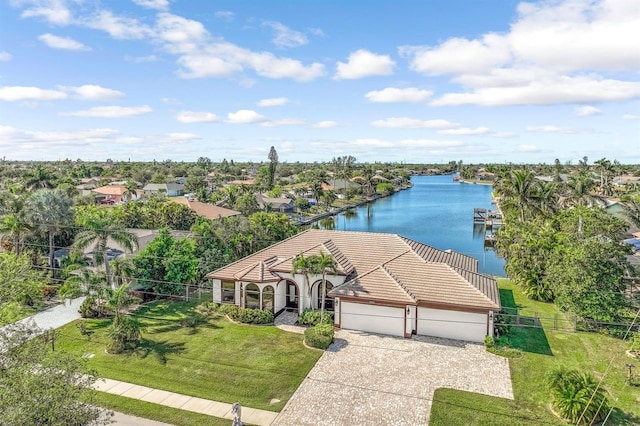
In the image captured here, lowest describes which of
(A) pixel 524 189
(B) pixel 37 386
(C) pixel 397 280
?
(C) pixel 397 280

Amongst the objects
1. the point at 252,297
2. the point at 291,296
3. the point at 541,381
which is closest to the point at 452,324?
the point at 541,381

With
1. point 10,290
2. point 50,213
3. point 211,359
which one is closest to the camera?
point 10,290

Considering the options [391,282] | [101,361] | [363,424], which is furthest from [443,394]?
[101,361]

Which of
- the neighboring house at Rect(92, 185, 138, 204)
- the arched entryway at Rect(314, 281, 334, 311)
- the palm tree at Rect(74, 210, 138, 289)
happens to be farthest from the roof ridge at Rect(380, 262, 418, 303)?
the neighboring house at Rect(92, 185, 138, 204)

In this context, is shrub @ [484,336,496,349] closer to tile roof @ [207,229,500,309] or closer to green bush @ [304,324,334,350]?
tile roof @ [207,229,500,309]

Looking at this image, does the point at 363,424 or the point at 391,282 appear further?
the point at 391,282

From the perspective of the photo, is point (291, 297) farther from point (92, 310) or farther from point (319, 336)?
point (92, 310)

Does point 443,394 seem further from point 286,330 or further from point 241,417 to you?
point 286,330
